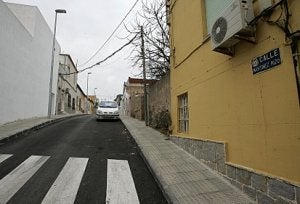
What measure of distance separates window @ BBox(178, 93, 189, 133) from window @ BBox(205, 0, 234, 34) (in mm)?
2510

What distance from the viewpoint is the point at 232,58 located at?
4.99 metres

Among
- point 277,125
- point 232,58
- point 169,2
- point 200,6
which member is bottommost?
point 277,125

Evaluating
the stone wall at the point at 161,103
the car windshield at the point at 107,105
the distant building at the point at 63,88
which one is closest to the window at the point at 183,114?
the stone wall at the point at 161,103

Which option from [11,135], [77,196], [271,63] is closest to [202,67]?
[271,63]

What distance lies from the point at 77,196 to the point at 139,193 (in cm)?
113

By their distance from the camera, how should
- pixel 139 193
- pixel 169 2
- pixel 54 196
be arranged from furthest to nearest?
pixel 169 2 < pixel 139 193 < pixel 54 196

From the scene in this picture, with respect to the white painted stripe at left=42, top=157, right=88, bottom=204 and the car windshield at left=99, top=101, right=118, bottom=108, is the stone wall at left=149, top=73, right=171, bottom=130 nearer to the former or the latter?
the white painted stripe at left=42, top=157, right=88, bottom=204

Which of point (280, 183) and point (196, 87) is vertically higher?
point (196, 87)

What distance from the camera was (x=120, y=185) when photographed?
16.4 ft

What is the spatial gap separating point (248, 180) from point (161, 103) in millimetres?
7525

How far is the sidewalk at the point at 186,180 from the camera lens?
4.30 m

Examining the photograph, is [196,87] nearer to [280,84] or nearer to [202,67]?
[202,67]

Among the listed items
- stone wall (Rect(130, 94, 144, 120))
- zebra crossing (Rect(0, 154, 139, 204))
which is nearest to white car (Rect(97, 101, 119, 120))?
stone wall (Rect(130, 94, 144, 120))

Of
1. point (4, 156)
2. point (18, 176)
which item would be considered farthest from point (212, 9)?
point (4, 156)
